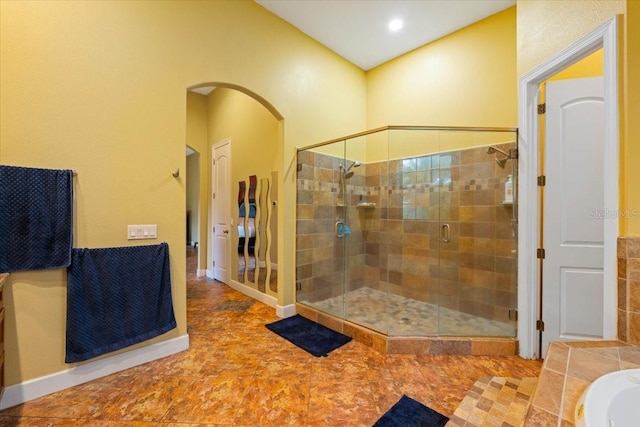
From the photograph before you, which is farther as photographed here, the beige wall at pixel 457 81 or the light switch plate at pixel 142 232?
the beige wall at pixel 457 81

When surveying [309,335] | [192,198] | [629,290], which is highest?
[192,198]

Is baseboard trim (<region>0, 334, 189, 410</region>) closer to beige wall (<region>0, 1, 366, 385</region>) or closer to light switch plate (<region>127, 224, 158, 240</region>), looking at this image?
beige wall (<region>0, 1, 366, 385</region>)

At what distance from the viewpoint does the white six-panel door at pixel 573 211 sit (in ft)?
6.75

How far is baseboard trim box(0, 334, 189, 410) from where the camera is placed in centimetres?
166

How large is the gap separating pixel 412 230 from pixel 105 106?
3.17 m

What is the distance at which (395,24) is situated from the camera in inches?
120

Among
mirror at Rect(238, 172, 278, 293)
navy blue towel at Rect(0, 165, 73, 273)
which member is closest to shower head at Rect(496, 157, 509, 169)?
mirror at Rect(238, 172, 278, 293)

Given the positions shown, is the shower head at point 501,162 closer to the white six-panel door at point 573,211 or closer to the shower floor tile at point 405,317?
the white six-panel door at point 573,211

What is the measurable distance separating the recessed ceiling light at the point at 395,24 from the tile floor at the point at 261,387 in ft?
11.5

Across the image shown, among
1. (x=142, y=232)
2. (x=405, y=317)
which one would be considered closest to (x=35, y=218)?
(x=142, y=232)

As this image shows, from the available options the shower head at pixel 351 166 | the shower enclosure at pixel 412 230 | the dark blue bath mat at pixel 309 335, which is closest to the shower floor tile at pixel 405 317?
the shower enclosure at pixel 412 230

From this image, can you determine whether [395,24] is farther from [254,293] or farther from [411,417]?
[254,293]

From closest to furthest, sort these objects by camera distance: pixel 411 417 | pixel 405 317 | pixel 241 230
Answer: pixel 411 417 → pixel 405 317 → pixel 241 230

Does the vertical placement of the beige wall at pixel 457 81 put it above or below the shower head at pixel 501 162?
above
